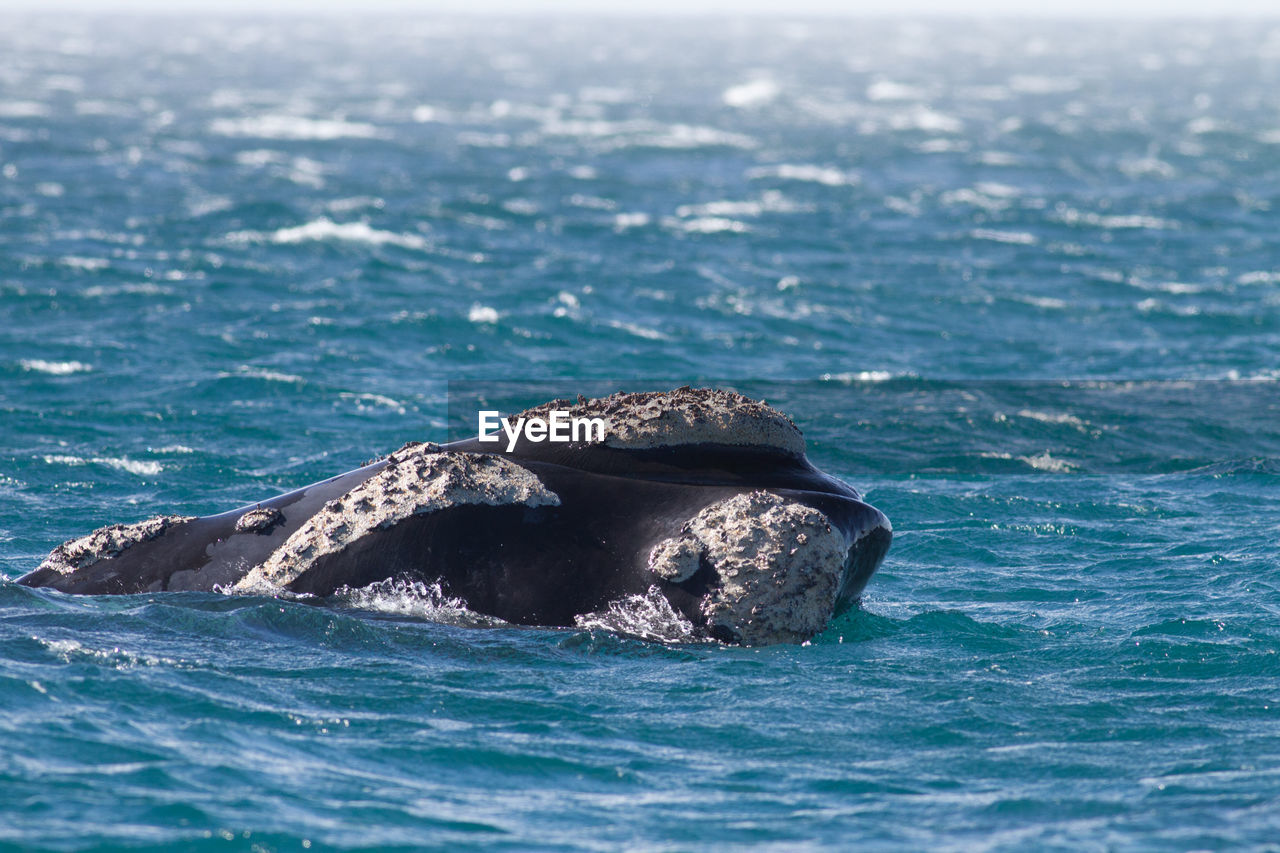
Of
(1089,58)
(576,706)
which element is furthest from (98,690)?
(1089,58)

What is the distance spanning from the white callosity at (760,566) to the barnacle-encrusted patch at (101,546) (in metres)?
3.96

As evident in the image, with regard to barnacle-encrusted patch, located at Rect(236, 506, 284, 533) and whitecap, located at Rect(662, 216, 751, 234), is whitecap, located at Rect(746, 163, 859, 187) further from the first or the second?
barnacle-encrusted patch, located at Rect(236, 506, 284, 533)

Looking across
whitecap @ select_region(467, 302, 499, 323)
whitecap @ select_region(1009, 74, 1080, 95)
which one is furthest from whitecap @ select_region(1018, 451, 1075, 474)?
whitecap @ select_region(1009, 74, 1080, 95)

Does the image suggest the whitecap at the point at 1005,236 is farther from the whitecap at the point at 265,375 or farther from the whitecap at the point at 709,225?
the whitecap at the point at 265,375

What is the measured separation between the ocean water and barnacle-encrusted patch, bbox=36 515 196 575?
0.41 metres

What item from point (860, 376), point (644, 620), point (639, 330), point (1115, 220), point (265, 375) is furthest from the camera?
point (1115, 220)

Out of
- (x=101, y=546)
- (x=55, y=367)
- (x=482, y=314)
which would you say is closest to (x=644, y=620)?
(x=101, y=546)

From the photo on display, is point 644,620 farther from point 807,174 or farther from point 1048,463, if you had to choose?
point 807,174

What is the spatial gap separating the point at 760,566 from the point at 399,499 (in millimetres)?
2624

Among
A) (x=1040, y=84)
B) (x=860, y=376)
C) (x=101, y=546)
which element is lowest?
(x=101, y=546)

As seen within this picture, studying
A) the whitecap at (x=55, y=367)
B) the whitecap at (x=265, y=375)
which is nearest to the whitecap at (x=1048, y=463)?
the whitecap at (x=265, y=375)

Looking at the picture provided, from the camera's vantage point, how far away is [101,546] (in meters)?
11.4

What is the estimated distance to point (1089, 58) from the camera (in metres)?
165

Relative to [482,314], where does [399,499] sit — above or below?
below
